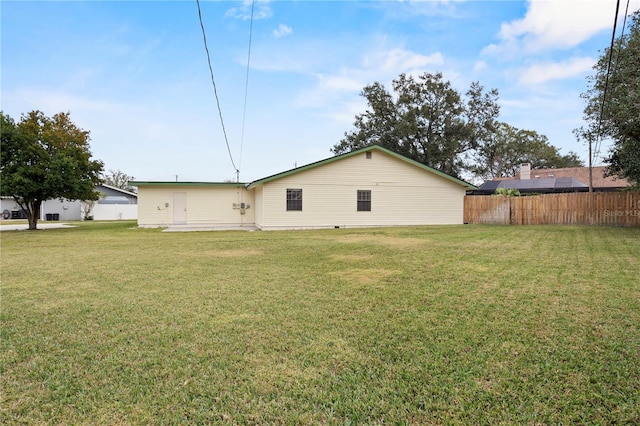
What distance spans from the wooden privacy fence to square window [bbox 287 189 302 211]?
30.8ft

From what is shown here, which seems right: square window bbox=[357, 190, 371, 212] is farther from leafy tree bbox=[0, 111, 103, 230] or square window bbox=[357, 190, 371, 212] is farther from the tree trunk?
the tree trunk

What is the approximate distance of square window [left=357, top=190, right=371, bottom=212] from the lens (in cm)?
1738

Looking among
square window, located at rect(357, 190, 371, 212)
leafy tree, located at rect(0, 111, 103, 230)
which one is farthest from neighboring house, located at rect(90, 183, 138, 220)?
square window, located at rect(357, 190, 371, 212)

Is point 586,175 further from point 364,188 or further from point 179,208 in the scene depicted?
point 179,208

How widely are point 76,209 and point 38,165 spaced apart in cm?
1547

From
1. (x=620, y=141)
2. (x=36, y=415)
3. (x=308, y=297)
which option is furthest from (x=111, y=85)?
(x=620, y=141)

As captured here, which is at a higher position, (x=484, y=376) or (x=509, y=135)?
(x=509, y=135)

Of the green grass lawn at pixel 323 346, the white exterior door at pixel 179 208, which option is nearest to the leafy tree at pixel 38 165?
the white exterior door at pixel 179 208

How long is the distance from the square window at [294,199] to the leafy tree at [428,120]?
1487 centimetres

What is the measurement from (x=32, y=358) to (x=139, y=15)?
9824mm

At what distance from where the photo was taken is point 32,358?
2838 mm

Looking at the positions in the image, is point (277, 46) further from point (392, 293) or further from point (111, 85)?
point (392, 293)

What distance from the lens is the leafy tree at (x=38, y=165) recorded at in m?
15.2

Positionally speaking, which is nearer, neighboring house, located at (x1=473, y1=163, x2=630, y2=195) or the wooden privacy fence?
the wooden privacy fence
